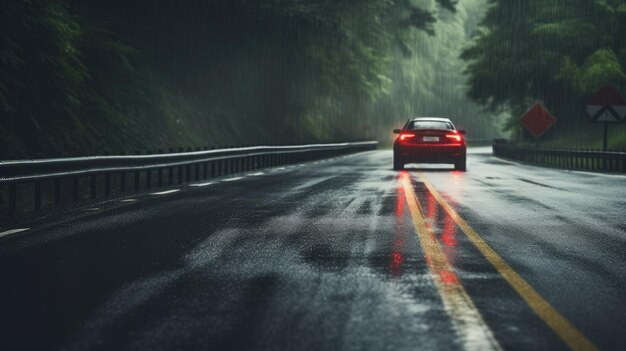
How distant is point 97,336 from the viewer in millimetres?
5246

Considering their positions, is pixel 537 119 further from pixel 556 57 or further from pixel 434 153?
pixel 434 153

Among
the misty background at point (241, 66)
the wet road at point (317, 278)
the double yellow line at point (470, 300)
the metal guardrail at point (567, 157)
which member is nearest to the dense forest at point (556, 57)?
the misty background at point (241, 66)

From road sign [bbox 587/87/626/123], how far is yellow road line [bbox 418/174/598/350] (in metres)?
21.2

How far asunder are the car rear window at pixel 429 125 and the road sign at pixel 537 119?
13.1 meters

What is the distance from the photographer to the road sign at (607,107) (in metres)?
29.5

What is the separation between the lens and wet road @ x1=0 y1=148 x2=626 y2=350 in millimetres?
5281

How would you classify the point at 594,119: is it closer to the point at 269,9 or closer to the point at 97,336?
the point at 269,9

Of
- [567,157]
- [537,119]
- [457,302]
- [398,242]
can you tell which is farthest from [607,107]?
[457,302]

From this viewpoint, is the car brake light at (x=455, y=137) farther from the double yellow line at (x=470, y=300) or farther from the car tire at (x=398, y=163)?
the double yellow line at (x=470, y=300)

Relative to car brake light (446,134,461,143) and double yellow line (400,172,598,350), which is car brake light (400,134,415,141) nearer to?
car brake light (446,134,461,143)

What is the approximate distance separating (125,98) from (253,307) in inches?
939

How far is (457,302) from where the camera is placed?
6145 mm

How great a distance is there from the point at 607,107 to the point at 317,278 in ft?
80.7

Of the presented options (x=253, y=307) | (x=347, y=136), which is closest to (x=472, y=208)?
(x=253, y=307)
